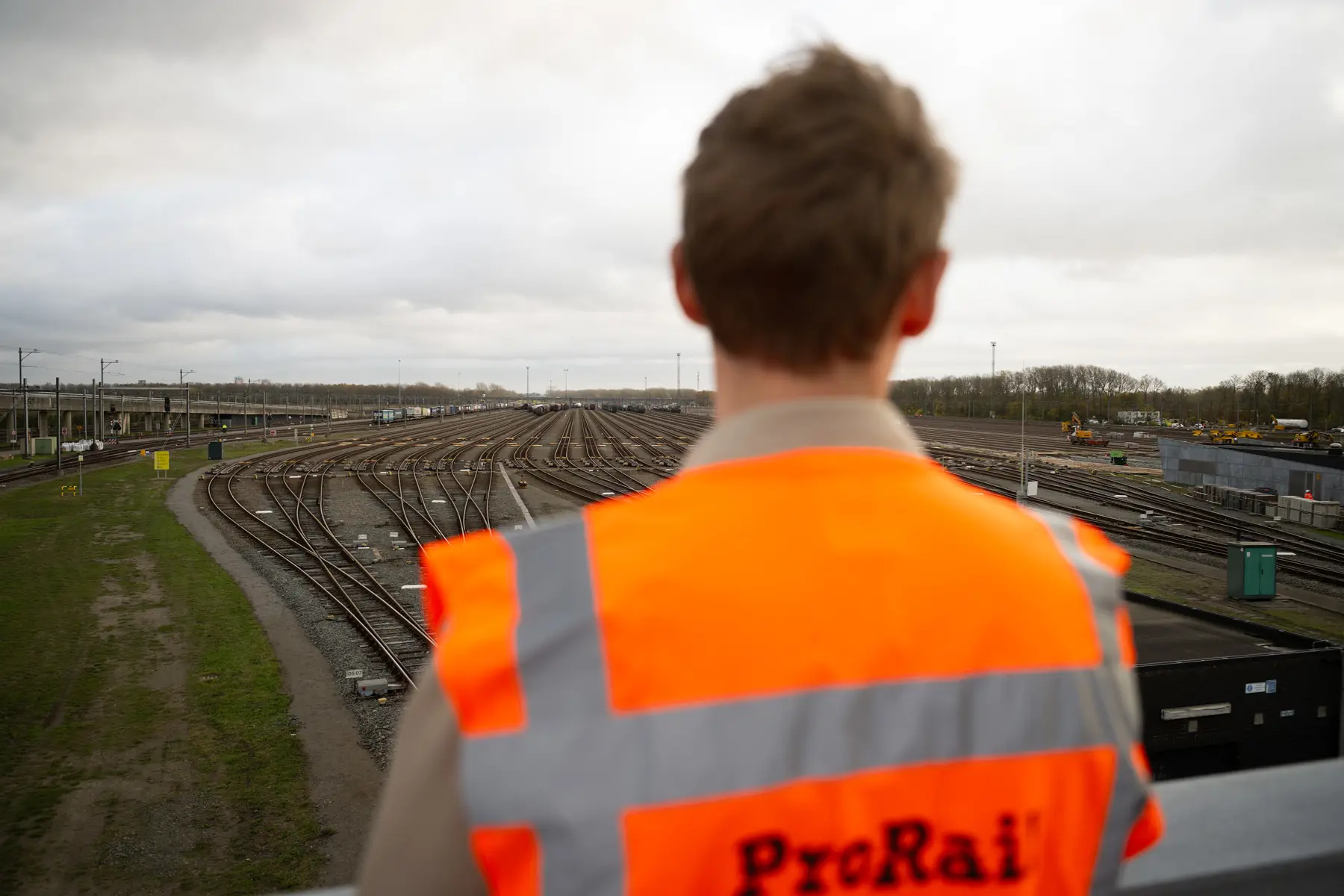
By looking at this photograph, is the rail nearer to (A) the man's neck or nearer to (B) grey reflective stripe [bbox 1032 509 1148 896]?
(B) grey reflective stripe [bbox 1032 509 1148 896]

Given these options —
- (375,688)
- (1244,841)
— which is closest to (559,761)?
(1244,841)

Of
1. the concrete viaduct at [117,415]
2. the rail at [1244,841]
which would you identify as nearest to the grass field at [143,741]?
the rail at [1244,841]

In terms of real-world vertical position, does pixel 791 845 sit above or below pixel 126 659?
above

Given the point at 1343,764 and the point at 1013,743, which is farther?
the point at 1343,764

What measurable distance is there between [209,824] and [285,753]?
167 cm

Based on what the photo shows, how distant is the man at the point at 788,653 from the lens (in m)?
0.88

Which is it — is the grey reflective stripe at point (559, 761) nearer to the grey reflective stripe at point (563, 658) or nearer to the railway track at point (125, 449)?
the grey reflective stripe at point (563, 658)

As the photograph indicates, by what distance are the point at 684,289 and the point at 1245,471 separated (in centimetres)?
4205

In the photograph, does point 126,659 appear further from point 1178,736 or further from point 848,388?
point 848,388

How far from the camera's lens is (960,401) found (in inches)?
4476

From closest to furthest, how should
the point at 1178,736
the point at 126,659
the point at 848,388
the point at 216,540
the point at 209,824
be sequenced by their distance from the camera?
1. the point at 848,388
2. the point at 1178,736
3. the point at 209,824
4. the point at 126,659
5. the point at 216,540

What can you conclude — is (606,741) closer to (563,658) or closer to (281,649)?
(563,658)

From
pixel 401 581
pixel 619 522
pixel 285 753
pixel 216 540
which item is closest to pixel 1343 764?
pixel 619 522

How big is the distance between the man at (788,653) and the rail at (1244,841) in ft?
3.06
